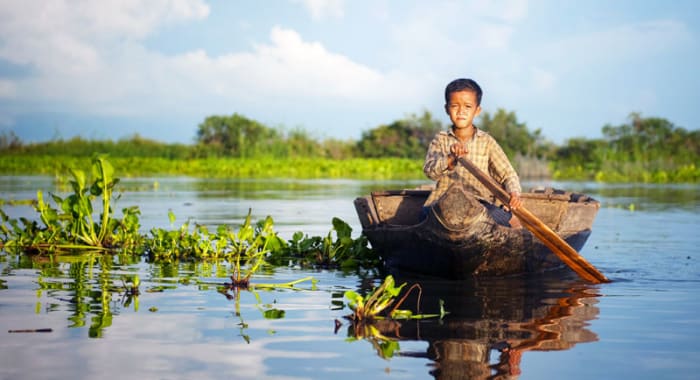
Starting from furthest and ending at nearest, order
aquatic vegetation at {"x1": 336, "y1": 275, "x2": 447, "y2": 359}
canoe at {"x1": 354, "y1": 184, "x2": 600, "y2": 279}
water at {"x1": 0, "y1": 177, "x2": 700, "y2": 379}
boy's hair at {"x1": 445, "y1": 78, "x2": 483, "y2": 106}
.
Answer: boy's hair at {"x1": 445, "y1": 78, "x2": 483, "y2": 106}, canoe at {"x1": 354, "y1": 184, "x2": 600, "y2": 279}, aquatic vegetation at {"x1": 336, "y1": 275, "x2": 447, "y2": 359}, water at {"x1": 0, "y1": 177, "x2": 700, "y2": 379}

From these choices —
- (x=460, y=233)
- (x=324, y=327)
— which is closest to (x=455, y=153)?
(x=460, y=233)

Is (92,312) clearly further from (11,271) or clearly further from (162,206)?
(162,206)

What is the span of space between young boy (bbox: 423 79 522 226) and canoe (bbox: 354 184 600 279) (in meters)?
0.31

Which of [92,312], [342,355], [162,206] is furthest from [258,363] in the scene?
[162,206]

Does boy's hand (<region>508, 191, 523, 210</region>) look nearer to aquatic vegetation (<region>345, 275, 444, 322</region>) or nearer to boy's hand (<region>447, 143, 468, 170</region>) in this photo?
boy's hand (<region>447, 143, 468, 170</region>)

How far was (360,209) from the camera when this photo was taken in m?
6.95

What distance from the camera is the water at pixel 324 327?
355cm

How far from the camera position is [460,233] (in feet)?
18.4

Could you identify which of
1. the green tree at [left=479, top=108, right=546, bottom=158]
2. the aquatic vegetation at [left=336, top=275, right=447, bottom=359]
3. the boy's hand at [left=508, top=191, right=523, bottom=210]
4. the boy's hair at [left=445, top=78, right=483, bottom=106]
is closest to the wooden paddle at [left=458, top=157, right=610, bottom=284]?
the boy's hand at [left=508, top=191, right=523, bottom=210]

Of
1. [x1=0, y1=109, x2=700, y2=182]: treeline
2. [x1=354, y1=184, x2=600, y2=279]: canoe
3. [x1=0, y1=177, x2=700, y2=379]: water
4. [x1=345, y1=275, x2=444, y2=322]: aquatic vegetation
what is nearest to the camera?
[x1=0, y1=177, x2=700, y2=379]: water

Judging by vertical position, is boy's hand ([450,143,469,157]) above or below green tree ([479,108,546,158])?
below

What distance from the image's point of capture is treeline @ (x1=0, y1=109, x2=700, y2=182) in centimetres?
3127

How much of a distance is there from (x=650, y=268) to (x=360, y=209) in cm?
233

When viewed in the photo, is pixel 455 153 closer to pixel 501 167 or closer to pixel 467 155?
pixel 467 155
